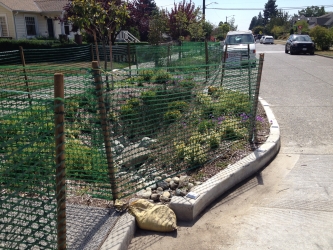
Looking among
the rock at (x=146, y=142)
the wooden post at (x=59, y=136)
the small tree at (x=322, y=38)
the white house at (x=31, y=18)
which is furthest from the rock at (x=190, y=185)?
the small tree at (x=322, y=38)

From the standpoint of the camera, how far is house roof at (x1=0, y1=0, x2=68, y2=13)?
24.8m

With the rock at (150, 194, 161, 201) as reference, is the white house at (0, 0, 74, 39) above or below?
above

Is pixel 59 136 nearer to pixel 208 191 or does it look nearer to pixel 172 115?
pixel 208 191

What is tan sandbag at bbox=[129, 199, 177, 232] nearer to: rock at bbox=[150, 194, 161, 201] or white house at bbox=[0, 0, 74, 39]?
rock at bbox=[150, 194, 161, 201]

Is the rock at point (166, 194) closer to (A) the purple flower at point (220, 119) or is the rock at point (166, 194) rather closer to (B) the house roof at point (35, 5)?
(A) the purple flower at point (220, 119)

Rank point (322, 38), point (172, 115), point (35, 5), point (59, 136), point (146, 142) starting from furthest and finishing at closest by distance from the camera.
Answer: point (322, 38) → point (35, 5) → point (172, 115) → point (146, 142) → point (59, 136)

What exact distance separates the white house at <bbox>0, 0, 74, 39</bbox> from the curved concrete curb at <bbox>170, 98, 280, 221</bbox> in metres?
→ 24.0

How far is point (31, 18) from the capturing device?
88.9 ft

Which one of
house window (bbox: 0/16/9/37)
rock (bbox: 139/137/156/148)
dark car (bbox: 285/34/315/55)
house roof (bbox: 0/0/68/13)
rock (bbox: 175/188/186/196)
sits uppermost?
house roof (bbox: 0/0/68/13)

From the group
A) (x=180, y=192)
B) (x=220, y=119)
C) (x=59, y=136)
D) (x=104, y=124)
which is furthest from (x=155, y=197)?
(x=220, y=119)

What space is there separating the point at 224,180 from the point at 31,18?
27.1m

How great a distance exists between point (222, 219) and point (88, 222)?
4.78ft

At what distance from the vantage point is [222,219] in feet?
12.5

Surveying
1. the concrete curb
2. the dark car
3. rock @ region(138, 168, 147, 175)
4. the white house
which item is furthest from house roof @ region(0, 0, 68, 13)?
the concrete curb
